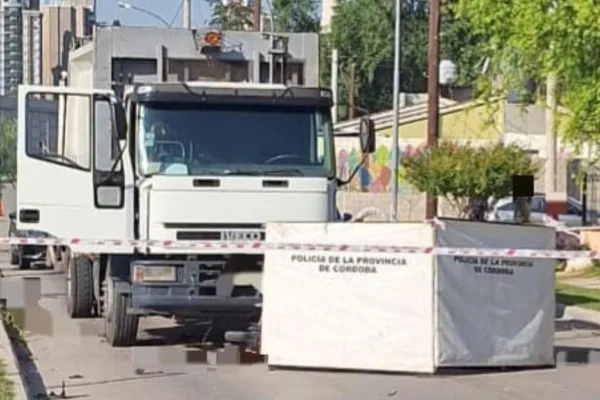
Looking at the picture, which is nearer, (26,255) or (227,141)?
(227,141)

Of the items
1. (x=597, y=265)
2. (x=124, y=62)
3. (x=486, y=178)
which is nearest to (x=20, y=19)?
(x=486, y=178)

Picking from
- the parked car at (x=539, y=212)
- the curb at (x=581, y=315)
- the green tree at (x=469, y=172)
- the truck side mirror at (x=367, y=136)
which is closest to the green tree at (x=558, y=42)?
the curb at (x=581, y=315)

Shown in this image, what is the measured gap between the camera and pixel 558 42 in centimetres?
1978

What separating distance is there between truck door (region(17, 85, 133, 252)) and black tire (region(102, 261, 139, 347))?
2.17 feet

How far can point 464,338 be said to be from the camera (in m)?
12.2

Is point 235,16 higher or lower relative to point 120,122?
higher

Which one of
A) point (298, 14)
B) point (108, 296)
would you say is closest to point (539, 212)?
point (108, 296)

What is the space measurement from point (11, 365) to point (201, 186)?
9.72 ft

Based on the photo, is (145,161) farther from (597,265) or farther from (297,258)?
(597,265)

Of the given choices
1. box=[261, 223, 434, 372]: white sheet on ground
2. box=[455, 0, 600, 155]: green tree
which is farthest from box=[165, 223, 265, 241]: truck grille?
box=[455, 0, 600, 155]: green tree

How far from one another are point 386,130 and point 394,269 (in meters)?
46.6

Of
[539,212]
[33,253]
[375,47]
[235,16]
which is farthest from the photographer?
[375,47]

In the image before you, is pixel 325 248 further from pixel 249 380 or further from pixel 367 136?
pixel 367 136

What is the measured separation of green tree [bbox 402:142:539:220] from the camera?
34.4 m
